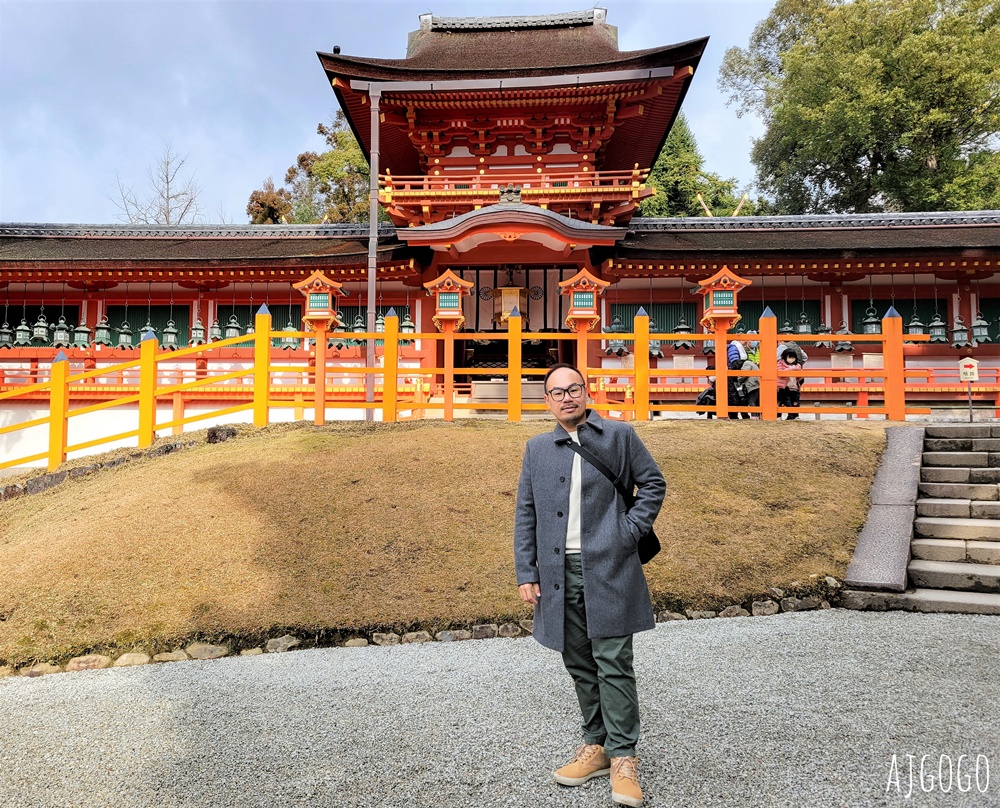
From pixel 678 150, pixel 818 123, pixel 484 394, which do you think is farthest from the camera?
pixel 678 150

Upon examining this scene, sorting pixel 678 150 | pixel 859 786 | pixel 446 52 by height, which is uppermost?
pixel 678 150

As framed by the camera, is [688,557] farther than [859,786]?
Yes

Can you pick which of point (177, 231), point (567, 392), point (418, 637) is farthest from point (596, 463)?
point (177, 231)

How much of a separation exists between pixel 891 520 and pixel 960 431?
2411 millimetres

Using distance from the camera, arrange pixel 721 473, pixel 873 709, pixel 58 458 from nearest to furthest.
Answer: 1. pixel 873 709
2. pixel 721 473
3. pixel 58 458

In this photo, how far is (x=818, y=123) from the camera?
79.4 ft

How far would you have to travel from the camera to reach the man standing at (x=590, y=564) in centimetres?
233

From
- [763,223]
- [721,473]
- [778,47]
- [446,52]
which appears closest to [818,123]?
[778,47]

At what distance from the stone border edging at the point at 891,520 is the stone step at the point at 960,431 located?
0.26m

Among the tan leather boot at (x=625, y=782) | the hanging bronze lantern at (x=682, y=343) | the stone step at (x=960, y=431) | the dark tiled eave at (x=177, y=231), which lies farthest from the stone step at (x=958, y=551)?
the dark tiled eave at (x=177, y=231)

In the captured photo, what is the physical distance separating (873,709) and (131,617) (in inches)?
177

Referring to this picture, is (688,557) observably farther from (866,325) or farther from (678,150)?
(678,150)

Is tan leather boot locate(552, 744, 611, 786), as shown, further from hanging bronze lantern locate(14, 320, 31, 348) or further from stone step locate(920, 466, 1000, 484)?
hanging bronze lantern locate(14, 320, 31, 348)

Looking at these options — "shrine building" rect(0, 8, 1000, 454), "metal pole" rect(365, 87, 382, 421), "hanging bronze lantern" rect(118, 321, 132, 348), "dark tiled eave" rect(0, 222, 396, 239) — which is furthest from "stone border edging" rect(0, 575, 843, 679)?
"dark tiled eave" rect(0, 222, 396, 239)
